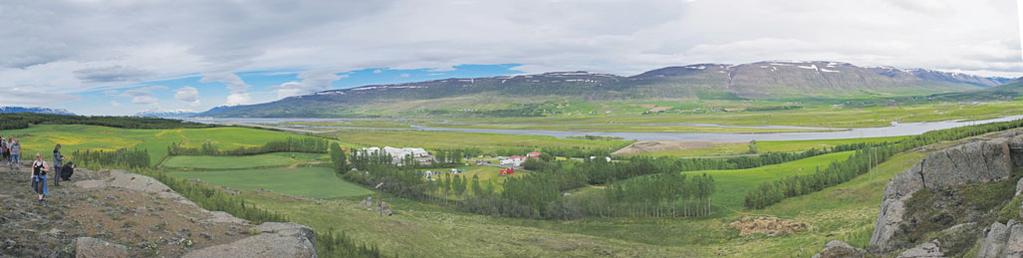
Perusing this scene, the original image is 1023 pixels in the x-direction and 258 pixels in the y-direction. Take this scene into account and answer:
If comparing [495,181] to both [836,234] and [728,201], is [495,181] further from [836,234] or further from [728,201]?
[836,234]

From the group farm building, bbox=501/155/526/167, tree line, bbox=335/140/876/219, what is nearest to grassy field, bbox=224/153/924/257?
tree line, bbox=335/140/876/219

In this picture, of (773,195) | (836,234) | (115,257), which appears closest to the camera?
(115,257)

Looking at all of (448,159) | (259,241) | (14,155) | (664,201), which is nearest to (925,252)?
(259,241)

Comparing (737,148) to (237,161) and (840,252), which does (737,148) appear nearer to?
(237,161)

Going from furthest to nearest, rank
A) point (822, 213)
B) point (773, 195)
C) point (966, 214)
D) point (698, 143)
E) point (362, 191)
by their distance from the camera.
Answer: point (698, 143), point (362, 191), point (773, 195), point (822, 213), point (966, 214)

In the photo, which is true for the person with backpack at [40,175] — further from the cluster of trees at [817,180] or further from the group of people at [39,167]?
the cluster of trees at [817,180]

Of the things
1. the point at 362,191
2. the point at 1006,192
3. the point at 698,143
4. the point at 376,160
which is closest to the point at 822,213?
the point at 1006,192
